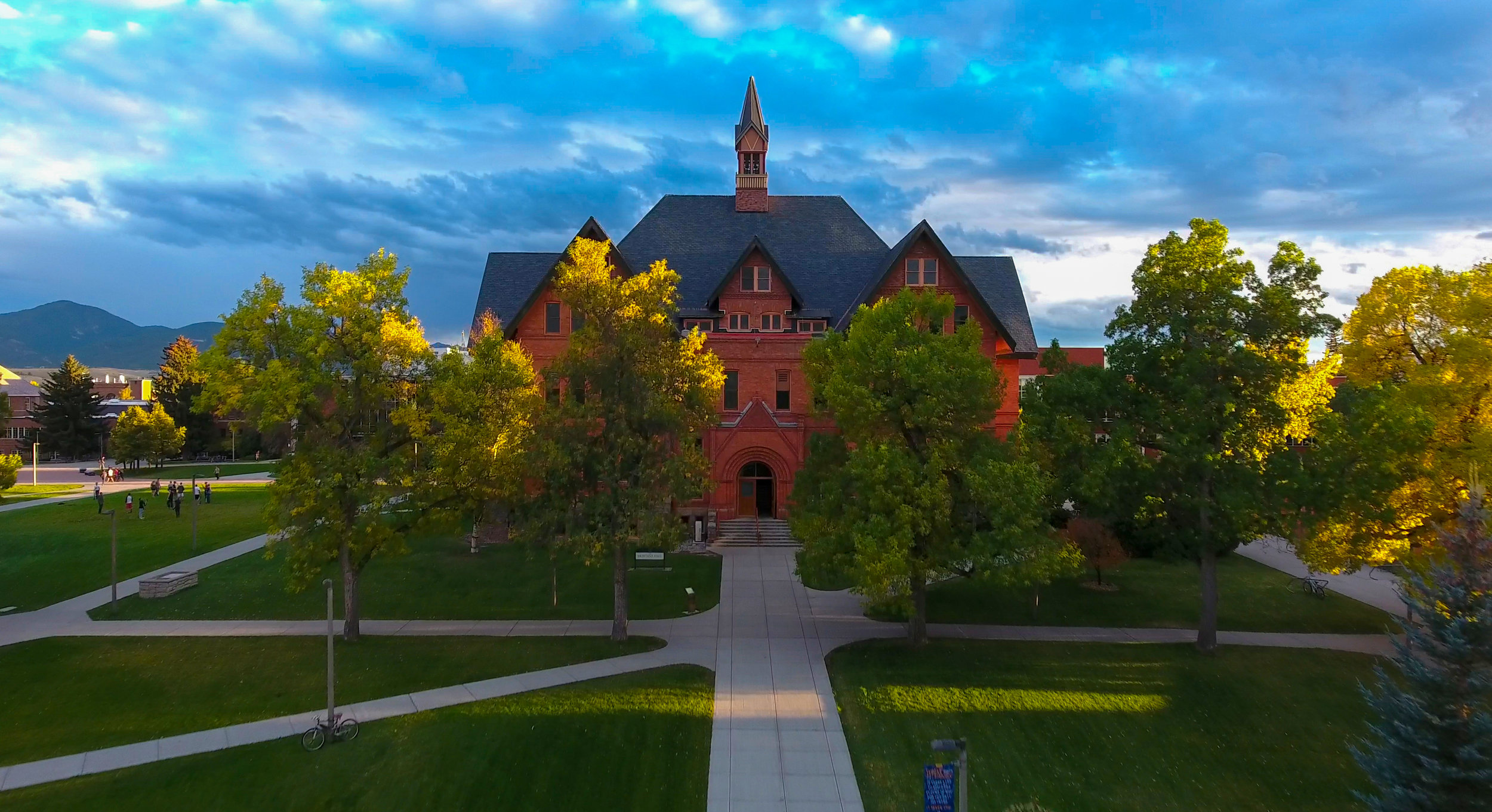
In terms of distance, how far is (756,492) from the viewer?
37188mm

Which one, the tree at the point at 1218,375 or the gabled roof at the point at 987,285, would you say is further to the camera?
the gabled roof at the point at 987,285

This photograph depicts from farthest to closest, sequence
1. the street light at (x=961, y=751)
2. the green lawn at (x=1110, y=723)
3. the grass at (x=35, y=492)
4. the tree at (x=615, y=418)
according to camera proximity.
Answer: the grass at (x=35, y=492) < the tree at (x=615, y=418) < the green lawn at (x=1110, y=723) < the street light at (x=961, y=751)

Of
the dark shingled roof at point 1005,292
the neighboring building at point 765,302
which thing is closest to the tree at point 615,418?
the neighboring building at point 765,302

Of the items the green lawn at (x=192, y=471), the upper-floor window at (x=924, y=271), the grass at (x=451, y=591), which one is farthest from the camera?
the green lawn at (x=192, y=471)

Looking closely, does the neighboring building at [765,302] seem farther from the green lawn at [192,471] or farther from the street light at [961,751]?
the green lawn at [192,471]

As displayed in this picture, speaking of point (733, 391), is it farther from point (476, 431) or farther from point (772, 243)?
point (476, 431)

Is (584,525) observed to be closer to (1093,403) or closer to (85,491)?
(1093,403)

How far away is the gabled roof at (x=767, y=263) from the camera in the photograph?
36.9m

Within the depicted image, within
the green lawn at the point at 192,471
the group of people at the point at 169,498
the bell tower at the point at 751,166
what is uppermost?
the bell tower at the point at 751,166

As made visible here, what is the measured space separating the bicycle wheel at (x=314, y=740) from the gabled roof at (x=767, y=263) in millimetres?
25672

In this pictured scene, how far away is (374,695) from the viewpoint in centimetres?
1836

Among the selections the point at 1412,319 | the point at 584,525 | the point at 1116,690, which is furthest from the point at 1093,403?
the point at 584,525

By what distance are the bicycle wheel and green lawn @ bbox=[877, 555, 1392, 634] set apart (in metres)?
16.0

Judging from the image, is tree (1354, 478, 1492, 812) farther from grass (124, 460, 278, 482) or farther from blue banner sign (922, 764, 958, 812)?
grass (124, 460, 278, 482)
